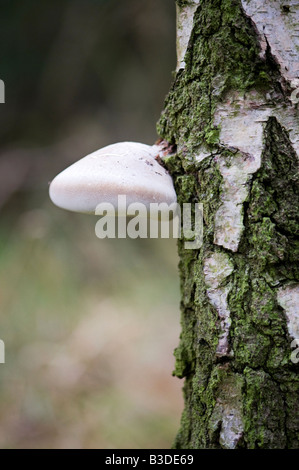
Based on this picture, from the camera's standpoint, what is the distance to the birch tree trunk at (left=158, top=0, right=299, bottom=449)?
28.8 inches

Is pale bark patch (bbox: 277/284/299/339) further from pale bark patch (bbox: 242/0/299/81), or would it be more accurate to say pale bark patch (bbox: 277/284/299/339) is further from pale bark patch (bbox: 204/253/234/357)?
pale bark patch (bbox: 242/0/299/81)

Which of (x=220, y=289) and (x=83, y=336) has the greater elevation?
(x=220, y=289)

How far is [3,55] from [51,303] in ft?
5.67

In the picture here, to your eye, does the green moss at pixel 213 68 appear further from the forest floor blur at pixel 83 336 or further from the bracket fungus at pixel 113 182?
the forest floor blur at pixel 83 336

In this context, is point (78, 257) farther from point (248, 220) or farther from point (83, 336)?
point (248, 220)

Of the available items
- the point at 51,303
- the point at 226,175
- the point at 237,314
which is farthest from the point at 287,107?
the point at 51,303

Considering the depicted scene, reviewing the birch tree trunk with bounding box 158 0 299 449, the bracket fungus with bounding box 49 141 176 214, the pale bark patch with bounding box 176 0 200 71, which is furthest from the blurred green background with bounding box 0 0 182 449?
the pale bark patch with bounding box 176 0 200 71

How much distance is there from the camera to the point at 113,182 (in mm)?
775

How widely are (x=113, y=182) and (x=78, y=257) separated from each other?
6.96 feet

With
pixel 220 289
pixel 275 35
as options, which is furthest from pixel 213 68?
pixel 220 289

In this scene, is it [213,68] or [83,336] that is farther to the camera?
[83,336]

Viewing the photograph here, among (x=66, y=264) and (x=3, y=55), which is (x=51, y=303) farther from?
(x=3, y=55)

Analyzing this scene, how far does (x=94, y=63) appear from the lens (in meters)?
3.16

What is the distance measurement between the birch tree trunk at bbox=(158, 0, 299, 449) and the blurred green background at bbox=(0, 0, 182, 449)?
1.32m
